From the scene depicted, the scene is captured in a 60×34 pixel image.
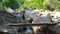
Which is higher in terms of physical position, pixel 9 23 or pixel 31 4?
pixel 9 23

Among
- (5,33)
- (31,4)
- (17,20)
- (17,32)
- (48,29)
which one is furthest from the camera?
(31,4)

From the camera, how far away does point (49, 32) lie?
800 cm

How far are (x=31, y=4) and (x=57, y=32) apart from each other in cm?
1566

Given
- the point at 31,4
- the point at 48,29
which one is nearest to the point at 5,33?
the point at 48,29

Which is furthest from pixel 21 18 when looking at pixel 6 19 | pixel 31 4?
pixel 31 4

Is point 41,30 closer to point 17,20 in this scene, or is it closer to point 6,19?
point 17,20

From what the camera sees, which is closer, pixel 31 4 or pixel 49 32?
pixel 49 32

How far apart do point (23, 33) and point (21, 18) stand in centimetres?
73

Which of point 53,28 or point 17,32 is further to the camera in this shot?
point 53,28

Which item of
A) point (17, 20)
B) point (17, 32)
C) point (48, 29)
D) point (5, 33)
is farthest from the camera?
point (48, 29)

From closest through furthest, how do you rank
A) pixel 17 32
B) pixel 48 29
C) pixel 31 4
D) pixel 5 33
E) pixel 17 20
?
pixel 5 33 → pixel 17 32 → pixel 17 20 → pixel 48 29 → pixel 31 4

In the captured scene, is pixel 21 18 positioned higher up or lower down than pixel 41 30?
higher up

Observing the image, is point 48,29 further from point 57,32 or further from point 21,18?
point 21,18

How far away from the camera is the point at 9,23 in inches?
251
